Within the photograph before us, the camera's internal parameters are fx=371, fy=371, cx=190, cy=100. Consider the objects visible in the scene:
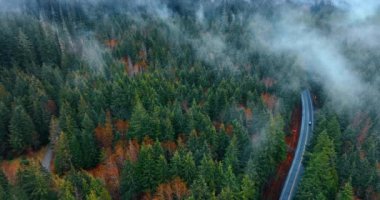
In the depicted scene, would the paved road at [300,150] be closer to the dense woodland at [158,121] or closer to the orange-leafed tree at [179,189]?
the dense woodland at [158,121]

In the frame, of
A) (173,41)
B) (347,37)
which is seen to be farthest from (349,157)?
(347,37)

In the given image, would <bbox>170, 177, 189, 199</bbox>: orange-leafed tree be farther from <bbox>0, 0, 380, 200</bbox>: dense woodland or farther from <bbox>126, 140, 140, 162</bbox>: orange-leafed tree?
<bbox>126, 140, 140, 162</bbox>: orange-leafed tree

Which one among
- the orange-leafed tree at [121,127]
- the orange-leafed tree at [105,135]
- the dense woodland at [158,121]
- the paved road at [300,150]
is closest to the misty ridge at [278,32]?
the dense woodland at [158,121]

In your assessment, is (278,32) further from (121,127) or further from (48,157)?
(48,157)

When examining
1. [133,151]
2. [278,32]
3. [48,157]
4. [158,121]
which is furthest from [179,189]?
[278,32]

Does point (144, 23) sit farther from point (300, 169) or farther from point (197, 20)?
point (300, 169)
